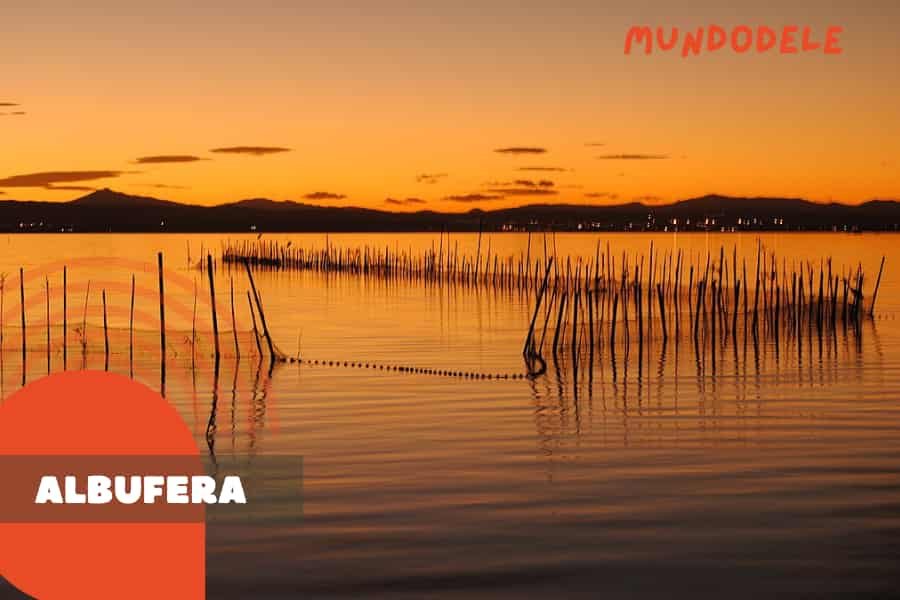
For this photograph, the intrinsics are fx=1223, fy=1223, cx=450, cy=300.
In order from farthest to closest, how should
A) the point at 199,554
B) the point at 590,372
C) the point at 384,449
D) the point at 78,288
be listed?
the point at 78,288
the point at 590,372
the point at 384,449
the point at 199,554

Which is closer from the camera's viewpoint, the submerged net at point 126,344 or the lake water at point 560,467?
the lake water at point 560,467

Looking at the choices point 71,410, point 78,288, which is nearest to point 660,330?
point 71,410

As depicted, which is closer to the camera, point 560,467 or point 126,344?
point 560,467

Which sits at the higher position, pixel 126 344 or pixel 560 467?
pixel 126 344

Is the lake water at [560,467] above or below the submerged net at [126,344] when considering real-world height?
below

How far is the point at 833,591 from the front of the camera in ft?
25.8

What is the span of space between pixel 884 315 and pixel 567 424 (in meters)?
22.4

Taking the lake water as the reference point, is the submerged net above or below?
above

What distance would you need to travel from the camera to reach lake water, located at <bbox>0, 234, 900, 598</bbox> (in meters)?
8.27

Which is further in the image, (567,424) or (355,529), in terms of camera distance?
(567,424)

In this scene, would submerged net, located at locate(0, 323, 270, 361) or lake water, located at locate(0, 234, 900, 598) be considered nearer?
lake water, located at locate(0, 234, 900, 598)

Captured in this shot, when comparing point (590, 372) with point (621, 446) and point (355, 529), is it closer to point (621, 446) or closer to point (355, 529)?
point (621, 446)

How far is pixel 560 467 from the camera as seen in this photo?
12.1m

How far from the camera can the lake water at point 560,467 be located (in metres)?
8.27
